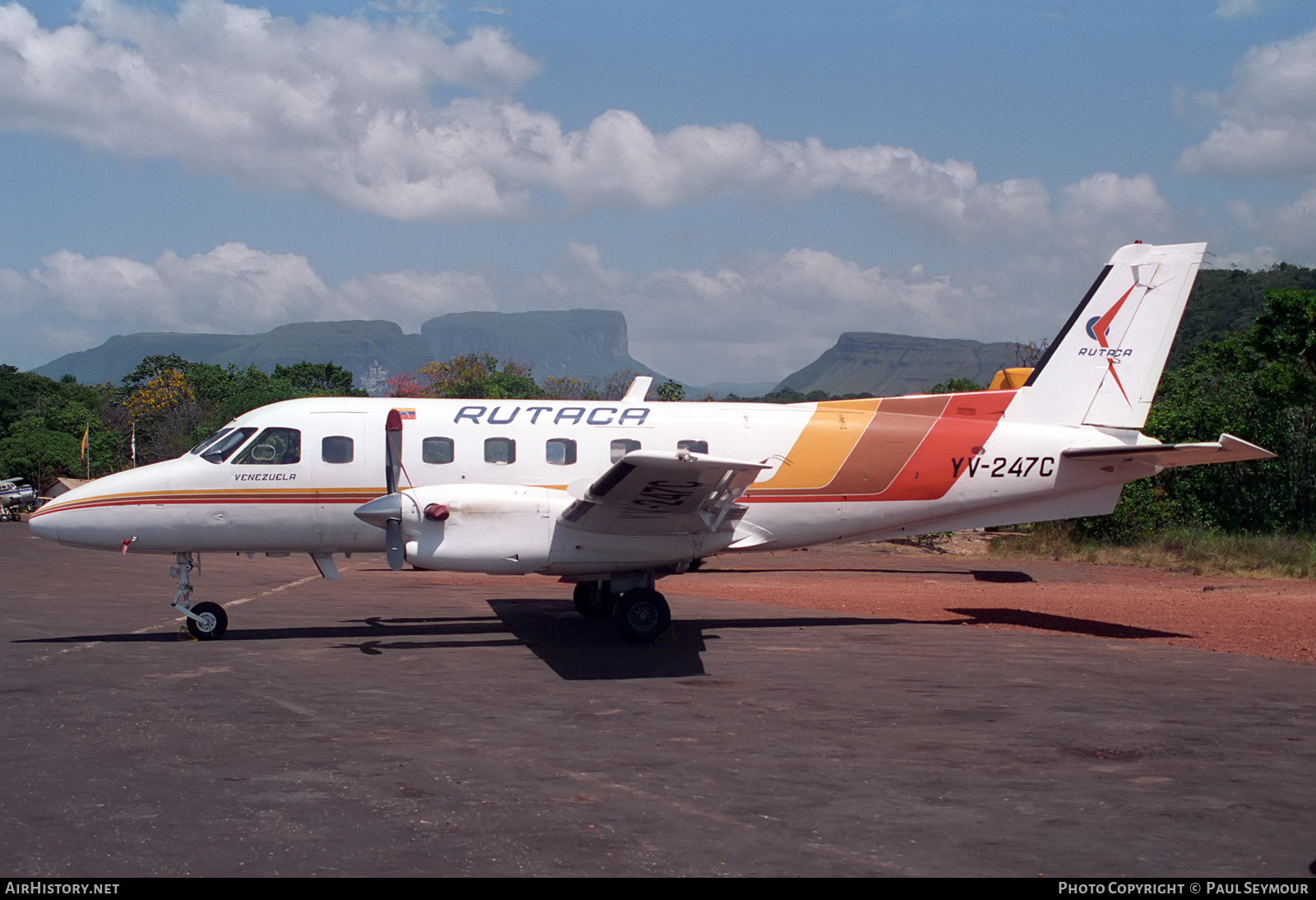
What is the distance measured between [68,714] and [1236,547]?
25.2 m

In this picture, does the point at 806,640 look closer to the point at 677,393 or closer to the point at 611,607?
the point at 611,607

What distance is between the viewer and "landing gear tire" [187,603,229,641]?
13.7 meters

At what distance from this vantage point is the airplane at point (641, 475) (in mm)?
13133

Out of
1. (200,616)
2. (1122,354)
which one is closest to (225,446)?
(200,616)

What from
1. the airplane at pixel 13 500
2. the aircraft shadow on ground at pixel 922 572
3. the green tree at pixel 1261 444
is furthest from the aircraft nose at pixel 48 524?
the airplane at pixel 13 500

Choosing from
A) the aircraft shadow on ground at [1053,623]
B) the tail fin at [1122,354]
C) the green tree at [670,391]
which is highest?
the green tree at [670,391]

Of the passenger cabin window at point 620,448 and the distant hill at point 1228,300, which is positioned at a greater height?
the distant hill at point 1228,300

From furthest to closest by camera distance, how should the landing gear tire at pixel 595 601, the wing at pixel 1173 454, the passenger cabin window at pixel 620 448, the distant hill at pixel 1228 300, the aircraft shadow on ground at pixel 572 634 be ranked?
the distant hill at pixel 1228 300 < the landing gear tire at pixel 595 601 < the passenger cabin window at pixel 620 448 < the wing at pixel 1173 454 < the aircraft shadow on ground at pixel 572 634

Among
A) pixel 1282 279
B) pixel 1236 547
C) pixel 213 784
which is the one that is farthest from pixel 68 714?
pixel 1282 279

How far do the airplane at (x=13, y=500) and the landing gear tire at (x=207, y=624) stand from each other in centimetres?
4177

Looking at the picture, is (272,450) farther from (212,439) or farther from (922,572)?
(922,572)

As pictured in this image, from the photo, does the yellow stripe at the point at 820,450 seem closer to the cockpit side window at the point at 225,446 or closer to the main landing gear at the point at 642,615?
the main landing gear at the point at 642,615

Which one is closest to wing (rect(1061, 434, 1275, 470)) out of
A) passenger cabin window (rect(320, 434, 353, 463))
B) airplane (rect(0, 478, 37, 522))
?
passenger cabin window (rect(320, 434, 353, 463))

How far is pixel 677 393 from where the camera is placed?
67438 mm
